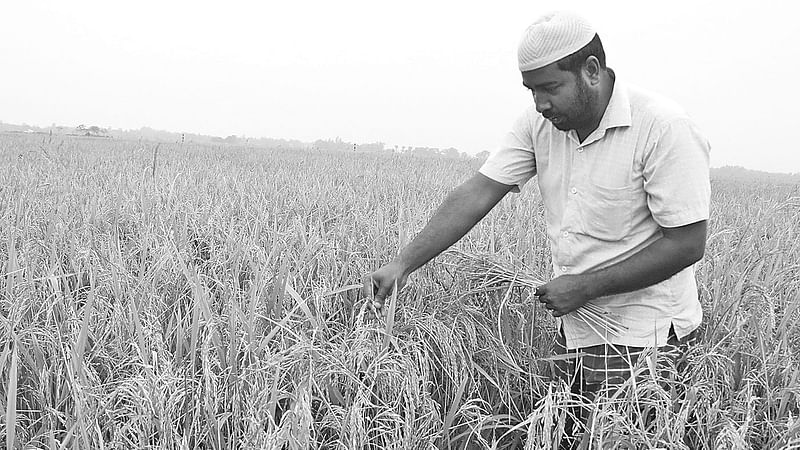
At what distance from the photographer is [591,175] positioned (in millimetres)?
1586

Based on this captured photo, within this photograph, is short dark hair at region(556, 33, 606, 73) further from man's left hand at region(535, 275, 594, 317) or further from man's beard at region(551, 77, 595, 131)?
man's left hand at region(535, 275, 594, 317)

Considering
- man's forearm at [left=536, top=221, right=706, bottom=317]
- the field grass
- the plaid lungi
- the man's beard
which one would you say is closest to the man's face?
the man's beard

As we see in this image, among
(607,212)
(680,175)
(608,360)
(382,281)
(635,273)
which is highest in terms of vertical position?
(680,175)

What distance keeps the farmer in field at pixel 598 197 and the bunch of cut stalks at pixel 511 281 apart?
3 cm

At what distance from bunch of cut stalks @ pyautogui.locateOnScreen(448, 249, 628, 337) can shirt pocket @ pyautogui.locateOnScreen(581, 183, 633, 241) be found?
20cm

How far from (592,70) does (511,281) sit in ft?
1.96

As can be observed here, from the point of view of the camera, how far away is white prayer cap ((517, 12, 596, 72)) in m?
1.38

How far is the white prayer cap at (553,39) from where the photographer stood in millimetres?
1380

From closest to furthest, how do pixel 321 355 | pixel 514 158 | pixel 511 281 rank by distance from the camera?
pixel 321 355
pixel 511 281
pixel 514 158

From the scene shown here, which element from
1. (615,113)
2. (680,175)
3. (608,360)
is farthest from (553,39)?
(608,360)

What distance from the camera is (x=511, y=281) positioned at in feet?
5.50

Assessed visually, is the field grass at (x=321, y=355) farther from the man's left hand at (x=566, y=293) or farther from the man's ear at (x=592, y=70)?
the man's ear at (x=592, y=70)

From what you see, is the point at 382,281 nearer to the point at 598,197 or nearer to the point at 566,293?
the point at 566,293

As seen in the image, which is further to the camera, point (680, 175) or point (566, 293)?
point (566, 293)
